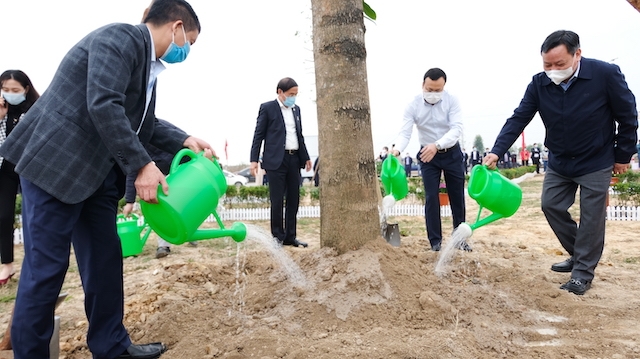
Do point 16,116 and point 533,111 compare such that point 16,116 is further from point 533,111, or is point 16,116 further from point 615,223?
point 615,223

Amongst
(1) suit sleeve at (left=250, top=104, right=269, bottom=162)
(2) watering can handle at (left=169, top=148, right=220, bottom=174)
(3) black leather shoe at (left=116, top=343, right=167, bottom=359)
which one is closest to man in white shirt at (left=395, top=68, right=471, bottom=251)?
(1) suit sleeve at (left=250, top=104, right=269, bottom=162)

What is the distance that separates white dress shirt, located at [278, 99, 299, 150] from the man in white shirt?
1.20m

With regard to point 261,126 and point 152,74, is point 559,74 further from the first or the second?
point 261,126

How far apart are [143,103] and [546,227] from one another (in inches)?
234

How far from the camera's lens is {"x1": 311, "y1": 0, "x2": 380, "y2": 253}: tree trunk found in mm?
2768

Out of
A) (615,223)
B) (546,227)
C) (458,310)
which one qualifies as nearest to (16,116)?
(458,310)

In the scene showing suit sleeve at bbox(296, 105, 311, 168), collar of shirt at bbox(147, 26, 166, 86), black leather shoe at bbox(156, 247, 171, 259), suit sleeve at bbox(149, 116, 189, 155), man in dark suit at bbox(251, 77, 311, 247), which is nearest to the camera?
collar of shirt at bbox(147, 26, 166, 86)

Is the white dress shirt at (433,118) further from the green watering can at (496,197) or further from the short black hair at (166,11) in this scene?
the short black hair at (166,11)

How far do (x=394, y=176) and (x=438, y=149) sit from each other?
20.2 inches

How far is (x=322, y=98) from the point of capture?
2.83m

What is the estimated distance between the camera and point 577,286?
3119mm

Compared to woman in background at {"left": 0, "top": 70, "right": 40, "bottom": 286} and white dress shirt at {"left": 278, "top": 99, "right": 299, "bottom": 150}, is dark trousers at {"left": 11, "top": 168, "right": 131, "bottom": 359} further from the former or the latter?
white dress shirt at {"left": 278, "top": 99, "right": 299, "bottom": 150}

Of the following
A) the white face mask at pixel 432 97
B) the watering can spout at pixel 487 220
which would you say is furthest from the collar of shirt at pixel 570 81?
the white face mask at pixel 432 97

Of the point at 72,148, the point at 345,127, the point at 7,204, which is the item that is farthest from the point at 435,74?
the point at 7,204
